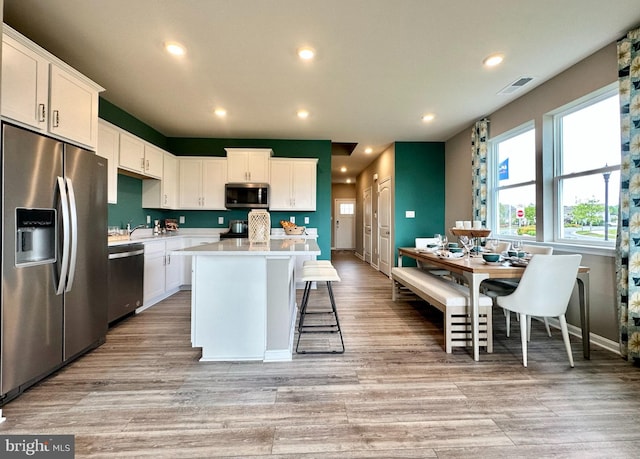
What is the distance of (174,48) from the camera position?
7.85 feet

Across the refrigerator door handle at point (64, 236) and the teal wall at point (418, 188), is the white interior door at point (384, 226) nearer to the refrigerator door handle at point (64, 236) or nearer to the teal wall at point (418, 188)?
the teal wall at point (418, 188)

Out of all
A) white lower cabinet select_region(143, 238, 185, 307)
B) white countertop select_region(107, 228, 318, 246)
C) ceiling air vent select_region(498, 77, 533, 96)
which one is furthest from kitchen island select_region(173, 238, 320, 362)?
ceiling air vent select_region(498, 77, 533, 96)

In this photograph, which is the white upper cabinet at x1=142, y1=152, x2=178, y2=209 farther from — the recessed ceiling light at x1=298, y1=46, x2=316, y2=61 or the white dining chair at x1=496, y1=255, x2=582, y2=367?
the white dining chair at x1=496, y1=255, x2=582, y2=367

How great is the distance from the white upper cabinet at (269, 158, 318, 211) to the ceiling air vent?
2.68 meters

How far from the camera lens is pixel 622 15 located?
6.68 feet

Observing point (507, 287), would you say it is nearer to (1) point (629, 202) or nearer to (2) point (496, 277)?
(2) point (496, 277)

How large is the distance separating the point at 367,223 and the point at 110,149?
607 centimetres

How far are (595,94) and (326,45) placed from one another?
2.55 metres

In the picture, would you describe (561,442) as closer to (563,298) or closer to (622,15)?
(563,298)

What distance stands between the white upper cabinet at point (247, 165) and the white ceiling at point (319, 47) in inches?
30.8

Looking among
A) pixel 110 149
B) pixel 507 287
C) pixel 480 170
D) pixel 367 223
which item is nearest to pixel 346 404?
pixel 507 287

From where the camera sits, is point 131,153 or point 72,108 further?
point 131,153

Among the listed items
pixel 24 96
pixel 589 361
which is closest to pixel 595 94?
pixel 589 361

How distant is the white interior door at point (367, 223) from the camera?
24.3ft
